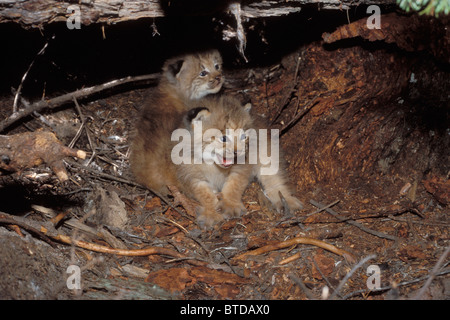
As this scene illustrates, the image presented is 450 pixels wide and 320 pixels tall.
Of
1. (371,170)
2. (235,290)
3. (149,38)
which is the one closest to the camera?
(235,290)

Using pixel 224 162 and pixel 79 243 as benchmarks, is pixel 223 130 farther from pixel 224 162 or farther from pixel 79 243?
pixel 79 243

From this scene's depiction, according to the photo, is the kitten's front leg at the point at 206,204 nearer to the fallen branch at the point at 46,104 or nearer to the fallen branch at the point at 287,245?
the fallen branch at the point at 287,245

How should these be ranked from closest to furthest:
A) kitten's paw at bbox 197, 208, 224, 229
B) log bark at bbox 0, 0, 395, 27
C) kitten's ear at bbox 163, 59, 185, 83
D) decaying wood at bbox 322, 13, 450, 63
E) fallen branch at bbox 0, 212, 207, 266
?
log bark at bbox 0, 0, 395, 27, fallen branch at bbox 0, 212, 207, 266, decaying wood at bbox 322, 13, 450, 63, kitten's paw at bbox 197, 208, 224, 229, kitten's ear at bbox 163, 59, 185, 83

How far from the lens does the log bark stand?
3.17 metres

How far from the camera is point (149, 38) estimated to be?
6020mm

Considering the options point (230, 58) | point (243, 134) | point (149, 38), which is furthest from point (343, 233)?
point (149, 38)

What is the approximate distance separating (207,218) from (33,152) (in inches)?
87.9

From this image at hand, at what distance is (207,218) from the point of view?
454cm

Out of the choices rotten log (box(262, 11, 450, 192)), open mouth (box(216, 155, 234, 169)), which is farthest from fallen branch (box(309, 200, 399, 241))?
open mouth (box(216, 155, 234, 169))

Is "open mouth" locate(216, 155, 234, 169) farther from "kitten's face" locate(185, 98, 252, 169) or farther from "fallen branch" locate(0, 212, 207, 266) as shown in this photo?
"fallen branch" locate(0, 212, 207, 266)

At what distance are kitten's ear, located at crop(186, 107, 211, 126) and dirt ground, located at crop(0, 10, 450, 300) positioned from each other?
997mm

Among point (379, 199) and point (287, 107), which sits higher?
point (287, 107)
